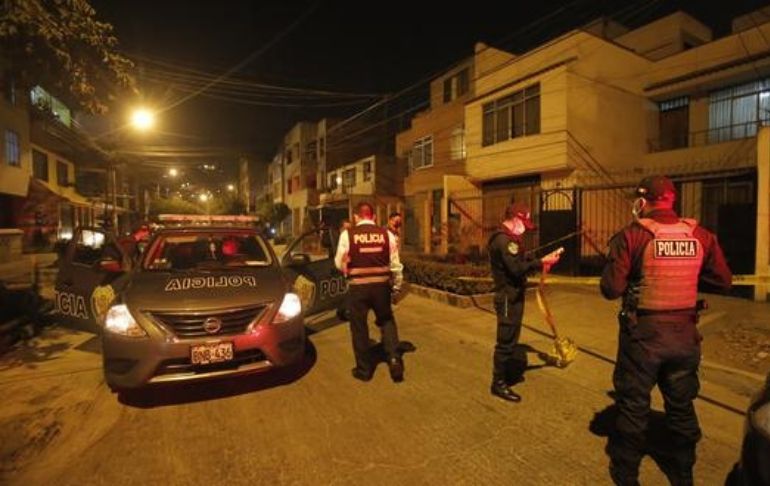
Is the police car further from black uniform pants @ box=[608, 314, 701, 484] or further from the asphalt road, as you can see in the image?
black uniform pants @ box=[608, 314, 701, 484]

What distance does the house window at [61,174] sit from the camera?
2880 cm

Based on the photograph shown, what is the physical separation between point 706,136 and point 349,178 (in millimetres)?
23328

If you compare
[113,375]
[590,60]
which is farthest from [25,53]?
[590,60]

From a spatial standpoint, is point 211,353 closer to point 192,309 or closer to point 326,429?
point 192,309

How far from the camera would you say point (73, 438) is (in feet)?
12.4

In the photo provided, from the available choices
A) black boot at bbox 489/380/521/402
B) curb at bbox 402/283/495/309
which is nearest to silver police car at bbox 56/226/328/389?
black boot at bbox 489/380/521/402

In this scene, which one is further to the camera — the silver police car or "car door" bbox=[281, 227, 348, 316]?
"car door" bbox=[281, 227, 348, 316]

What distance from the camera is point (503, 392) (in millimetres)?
4438

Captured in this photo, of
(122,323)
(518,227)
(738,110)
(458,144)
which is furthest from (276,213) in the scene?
(518,227)

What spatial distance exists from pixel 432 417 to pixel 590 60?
16.0m

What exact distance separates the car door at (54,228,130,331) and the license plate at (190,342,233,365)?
4.64 feet

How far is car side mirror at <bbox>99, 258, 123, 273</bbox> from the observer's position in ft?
17.4

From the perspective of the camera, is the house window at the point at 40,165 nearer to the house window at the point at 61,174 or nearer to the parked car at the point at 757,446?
the house window at the point at 61,174

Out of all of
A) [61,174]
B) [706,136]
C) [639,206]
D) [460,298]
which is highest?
[61,174]
